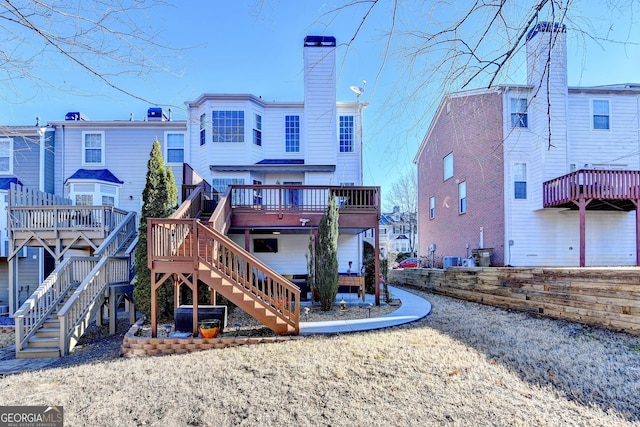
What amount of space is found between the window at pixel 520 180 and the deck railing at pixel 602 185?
1700 millimetres

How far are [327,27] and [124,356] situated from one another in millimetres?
6326

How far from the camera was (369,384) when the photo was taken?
3.76m

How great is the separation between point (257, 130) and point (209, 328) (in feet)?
29.4

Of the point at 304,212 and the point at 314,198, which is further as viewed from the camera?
the point at 314,198

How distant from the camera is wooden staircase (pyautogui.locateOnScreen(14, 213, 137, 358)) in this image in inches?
253

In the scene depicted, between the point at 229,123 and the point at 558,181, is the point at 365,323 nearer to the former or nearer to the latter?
the point at 229,123

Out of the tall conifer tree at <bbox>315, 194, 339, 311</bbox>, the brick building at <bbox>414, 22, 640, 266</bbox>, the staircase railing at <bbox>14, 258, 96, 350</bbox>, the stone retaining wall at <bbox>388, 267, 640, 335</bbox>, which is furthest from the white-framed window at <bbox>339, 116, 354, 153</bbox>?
the staircase railing at <bbox>14, 258, 96, 350</bbox>

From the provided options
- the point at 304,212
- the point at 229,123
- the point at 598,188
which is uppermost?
the point at 229,123

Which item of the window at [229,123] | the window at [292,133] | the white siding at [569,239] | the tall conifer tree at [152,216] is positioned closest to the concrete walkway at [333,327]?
the tall conifer tree at [152,216]

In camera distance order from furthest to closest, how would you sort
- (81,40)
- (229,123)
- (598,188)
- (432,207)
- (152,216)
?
(432,207) → (229,123) → (598,188) → (152,216) → (81,40)

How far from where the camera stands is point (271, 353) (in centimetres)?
500

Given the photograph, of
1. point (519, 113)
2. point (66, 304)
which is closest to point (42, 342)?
point (66, 304)

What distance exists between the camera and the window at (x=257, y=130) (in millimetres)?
12594

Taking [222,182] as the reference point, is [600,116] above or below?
above
